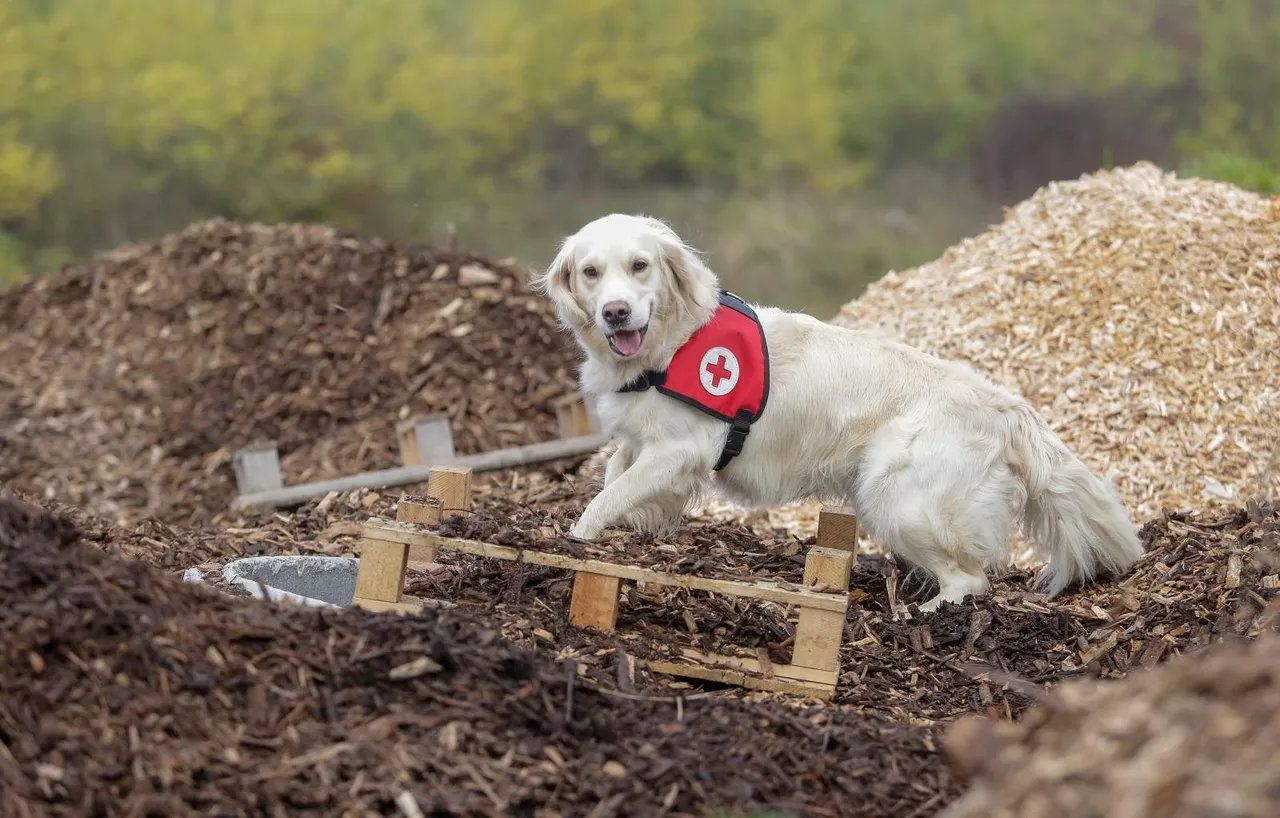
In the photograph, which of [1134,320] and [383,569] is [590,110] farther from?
[383,569]

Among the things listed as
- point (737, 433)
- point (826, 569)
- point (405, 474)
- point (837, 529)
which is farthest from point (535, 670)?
point (405, 474)

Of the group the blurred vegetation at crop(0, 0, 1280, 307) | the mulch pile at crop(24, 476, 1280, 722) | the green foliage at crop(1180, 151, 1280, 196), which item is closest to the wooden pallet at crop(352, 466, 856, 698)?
the mulch pile at crop(24, 476, 1280, 722)

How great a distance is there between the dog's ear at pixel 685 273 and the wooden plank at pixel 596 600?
4.53ft

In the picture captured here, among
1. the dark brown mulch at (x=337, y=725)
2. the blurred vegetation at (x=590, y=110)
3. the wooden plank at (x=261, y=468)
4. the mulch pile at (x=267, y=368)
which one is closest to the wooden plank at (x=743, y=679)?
the dark brown mulch at (x=337, y=725)

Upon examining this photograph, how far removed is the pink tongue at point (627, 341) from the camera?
474cm

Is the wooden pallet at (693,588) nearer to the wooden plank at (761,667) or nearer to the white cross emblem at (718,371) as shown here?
the wooden plank at (761,667)

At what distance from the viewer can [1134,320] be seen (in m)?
7.30

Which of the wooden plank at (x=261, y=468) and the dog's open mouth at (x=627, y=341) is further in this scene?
the wooden plank at (x=261, y=468)

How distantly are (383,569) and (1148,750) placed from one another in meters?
2.63

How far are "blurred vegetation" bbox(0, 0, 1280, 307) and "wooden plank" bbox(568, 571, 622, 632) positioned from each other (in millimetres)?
7381

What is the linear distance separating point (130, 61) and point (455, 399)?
20.4ft

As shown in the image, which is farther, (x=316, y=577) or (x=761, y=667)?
(x=316, y=577)

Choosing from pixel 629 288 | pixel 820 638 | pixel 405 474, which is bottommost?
pixel 820 638

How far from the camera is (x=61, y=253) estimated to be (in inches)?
451
